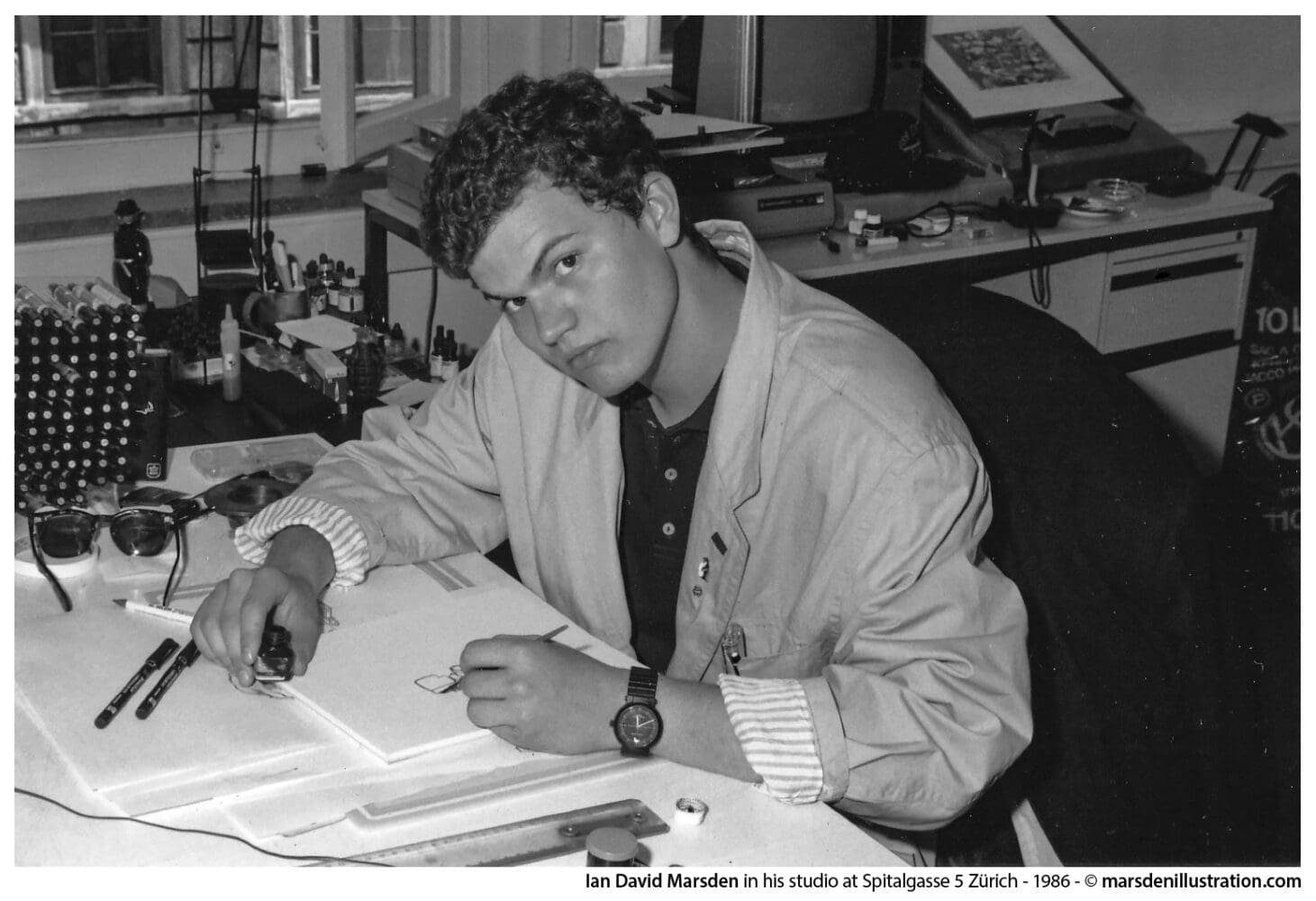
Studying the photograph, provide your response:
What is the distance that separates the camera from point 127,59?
3508 mm

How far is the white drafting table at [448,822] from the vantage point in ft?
3.18

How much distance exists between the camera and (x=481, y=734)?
1104 mm

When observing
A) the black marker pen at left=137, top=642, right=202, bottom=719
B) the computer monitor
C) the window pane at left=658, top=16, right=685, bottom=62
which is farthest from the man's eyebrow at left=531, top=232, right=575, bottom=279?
the window pane at left=658, top=16, right=685, bottom=62

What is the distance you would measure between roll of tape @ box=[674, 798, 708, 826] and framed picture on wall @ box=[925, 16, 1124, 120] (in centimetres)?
221

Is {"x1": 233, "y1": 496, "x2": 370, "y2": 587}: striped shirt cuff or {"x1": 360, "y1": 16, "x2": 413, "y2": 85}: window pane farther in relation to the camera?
{"x1": 360, "y1": 16, "x2": 413, "y2": 85}: window pane

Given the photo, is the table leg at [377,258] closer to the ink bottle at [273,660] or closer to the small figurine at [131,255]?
the small figurine at [131,255]

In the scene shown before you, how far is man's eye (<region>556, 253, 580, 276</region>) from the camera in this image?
1.22 m

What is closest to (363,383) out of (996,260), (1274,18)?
(996,260)

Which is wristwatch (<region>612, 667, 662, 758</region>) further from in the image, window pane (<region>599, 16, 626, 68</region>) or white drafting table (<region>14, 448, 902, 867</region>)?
window pane (<region>599, 16, 626, 68</region>)

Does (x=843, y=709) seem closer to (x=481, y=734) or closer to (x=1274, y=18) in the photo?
(x=481, y=734)

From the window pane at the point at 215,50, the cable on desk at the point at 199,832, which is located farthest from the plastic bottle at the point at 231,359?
the window pane at the point at 215,50

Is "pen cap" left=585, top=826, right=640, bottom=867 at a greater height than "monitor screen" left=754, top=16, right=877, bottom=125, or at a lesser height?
lesser

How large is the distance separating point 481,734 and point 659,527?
1.31ft

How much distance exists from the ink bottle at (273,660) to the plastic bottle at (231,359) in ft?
2.74
